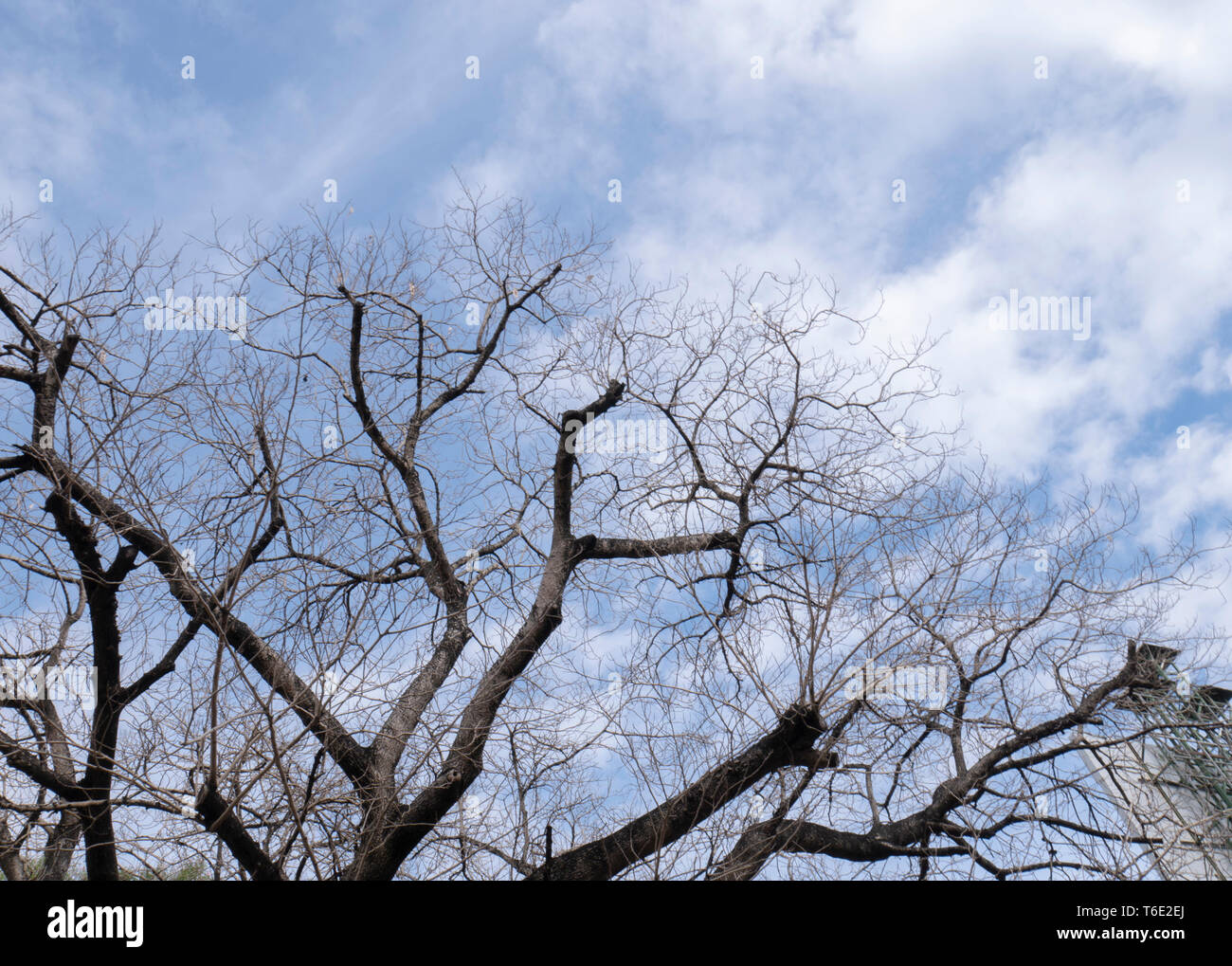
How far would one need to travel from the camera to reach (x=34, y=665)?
7.15 meters

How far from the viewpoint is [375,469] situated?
8641 millimetres

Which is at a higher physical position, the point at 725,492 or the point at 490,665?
the point at 725,492

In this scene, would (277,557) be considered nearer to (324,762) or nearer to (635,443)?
(324,762)

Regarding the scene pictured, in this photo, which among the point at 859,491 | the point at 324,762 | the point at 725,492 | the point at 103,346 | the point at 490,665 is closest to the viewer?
the point at 324,762

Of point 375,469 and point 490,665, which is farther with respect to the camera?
point 375,469

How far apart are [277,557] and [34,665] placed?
2276mm

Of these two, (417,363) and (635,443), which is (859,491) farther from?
(417,363)

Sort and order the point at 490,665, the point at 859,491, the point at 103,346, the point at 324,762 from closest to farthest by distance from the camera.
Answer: the point at 324,762
the point at 103,346
the point at 490,665
the point at 859,491
